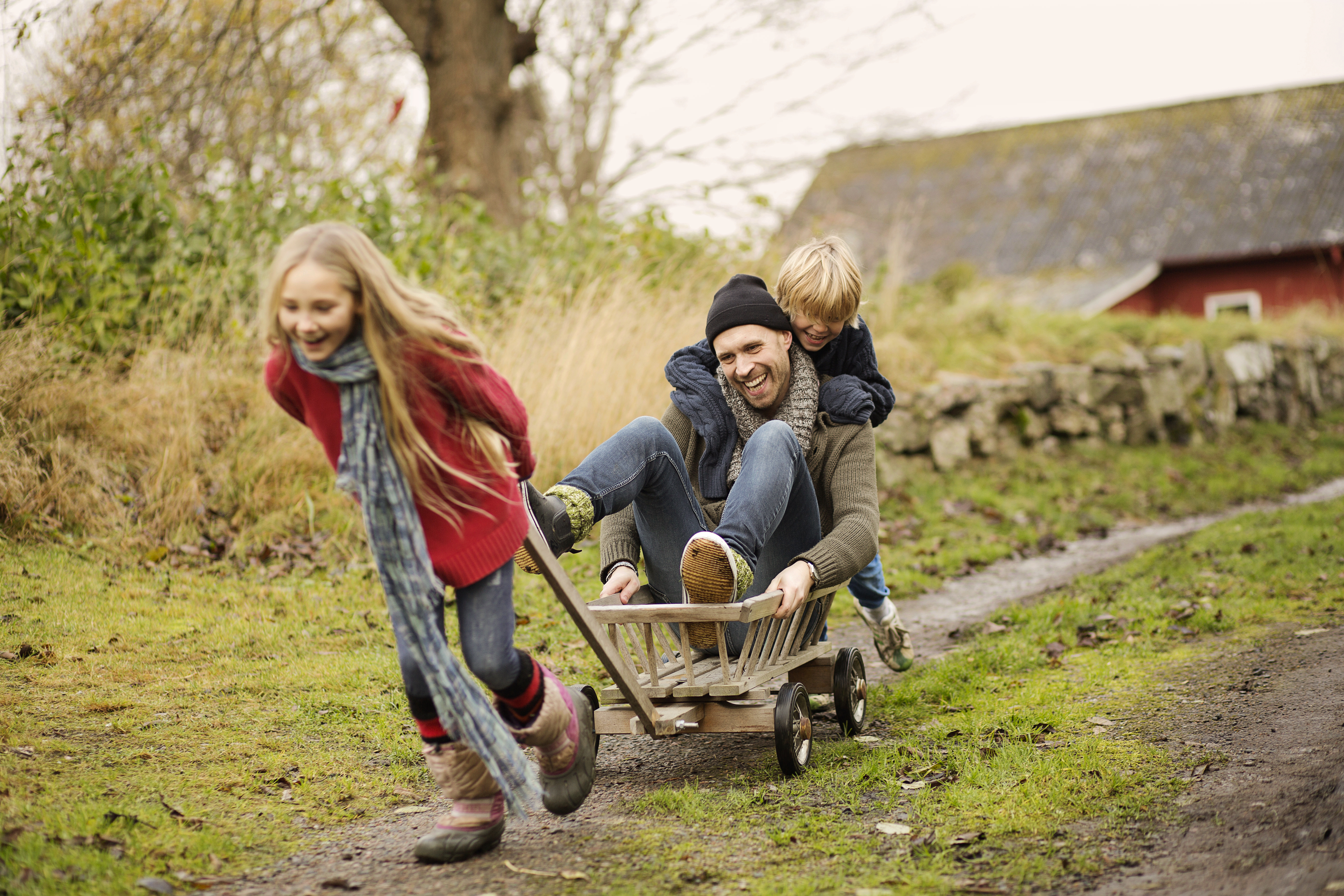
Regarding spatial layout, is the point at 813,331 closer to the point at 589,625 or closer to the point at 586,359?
the point at 589,625

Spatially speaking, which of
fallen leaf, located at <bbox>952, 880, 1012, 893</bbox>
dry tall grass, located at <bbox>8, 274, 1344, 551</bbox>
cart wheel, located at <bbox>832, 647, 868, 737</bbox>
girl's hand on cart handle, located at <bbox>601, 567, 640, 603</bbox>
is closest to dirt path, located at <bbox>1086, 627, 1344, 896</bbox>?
fallen leaf, located at <bbox>952, 880, 1012, 893</bbox>

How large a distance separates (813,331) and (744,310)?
29 cm

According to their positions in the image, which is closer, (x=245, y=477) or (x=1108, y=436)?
(x=245, y=477)

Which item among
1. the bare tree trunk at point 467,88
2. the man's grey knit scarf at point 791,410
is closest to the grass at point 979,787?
the man's grey knit scarf at point 791,410

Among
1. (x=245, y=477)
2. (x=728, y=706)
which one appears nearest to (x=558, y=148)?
(x=245, y=477)

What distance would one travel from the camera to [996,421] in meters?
9.72

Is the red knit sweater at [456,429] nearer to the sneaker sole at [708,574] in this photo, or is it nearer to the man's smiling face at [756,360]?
the sneaker sole at [708,574]

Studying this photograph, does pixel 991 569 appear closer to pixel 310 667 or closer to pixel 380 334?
pixel 310 667

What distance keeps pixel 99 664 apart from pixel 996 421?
25.5ft

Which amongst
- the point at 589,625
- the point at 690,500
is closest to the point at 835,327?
the point at 690,500

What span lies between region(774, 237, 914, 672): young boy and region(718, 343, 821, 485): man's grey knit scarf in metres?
0.06

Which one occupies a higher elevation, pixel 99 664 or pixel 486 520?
pixel 486 520

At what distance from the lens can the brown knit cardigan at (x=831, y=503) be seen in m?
3.19

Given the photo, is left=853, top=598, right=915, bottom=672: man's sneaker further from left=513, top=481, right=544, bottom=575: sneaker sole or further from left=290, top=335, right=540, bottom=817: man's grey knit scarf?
left=290, top=335, right=540, bottom=817: man's grey knit scarf
